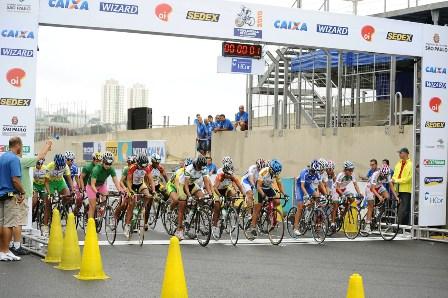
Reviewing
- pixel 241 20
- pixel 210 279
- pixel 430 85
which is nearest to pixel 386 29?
pixel 430 85

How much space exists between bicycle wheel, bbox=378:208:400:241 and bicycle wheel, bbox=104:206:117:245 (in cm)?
618

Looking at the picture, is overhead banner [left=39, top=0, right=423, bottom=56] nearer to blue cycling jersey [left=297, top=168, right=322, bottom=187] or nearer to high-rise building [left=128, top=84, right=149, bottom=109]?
blue cycling jersey [left=297, top=168, right=322, bottom=187]

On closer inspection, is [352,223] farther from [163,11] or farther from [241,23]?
[163,11]

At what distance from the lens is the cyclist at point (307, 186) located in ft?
54.1

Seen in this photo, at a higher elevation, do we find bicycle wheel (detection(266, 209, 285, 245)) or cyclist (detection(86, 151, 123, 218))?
cyclist (detection(86, 151, 123, 218))

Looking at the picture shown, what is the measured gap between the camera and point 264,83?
28.6 m

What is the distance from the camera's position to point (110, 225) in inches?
594

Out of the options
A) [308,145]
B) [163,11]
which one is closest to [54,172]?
[163,11]

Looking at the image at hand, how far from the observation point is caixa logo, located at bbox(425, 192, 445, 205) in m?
16.9

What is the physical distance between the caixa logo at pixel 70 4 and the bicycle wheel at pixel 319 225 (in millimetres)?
6524

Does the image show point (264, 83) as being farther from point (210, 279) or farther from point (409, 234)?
point (210, 279)

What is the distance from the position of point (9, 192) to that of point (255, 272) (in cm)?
404

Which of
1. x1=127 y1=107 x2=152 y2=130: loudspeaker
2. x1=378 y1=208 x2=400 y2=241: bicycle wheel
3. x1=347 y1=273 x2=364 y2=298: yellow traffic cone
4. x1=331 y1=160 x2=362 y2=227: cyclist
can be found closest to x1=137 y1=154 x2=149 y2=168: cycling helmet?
x1=331 y1=160 x2=362 y2=227: cyclist

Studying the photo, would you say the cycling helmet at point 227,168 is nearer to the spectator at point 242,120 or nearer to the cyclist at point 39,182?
the cyclist at point 39,182
